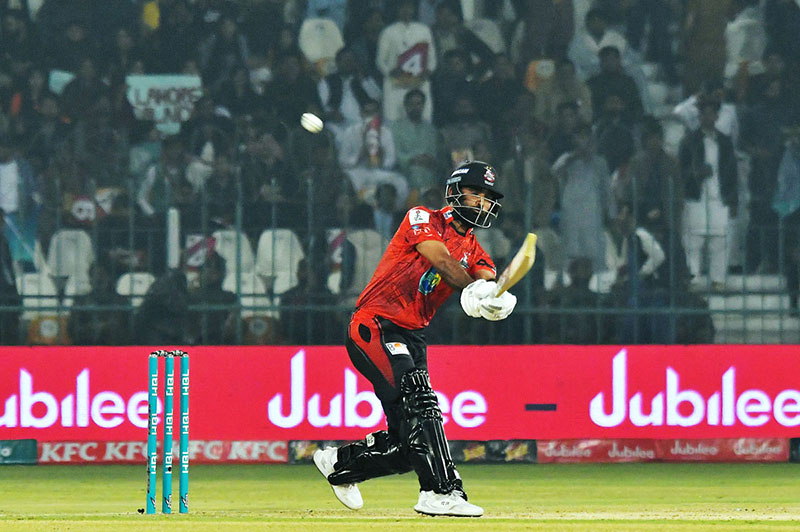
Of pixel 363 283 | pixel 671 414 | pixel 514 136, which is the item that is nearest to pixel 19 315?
pixel 363 283

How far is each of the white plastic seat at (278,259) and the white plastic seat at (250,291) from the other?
0.09 meters

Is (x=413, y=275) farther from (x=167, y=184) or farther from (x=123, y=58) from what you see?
(x=123, y=58)

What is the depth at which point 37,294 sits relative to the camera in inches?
423

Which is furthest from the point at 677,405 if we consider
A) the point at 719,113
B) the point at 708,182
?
the point at 719,113

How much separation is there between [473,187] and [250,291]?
508cm

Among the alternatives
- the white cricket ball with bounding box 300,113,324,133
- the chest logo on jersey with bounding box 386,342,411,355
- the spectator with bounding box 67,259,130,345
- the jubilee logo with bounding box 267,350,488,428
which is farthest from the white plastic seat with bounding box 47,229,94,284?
the chest logo on jersey with bounding box 386,342,411,355

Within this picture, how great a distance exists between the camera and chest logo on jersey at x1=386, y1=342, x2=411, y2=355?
624cm

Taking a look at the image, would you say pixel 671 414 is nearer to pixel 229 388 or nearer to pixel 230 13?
pixel 229 388

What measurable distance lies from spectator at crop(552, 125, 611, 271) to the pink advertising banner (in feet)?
4.20

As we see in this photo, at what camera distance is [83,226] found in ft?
36.0

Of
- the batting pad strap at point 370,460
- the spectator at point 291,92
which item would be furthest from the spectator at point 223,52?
the batting pad strap at point 370,460

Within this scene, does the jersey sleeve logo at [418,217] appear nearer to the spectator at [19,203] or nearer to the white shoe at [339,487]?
the white shoe at [339,487]

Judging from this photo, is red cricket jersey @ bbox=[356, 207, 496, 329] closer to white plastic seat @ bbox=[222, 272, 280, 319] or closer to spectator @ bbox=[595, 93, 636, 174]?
white plastic seat @ bbox=[222, 272, 280, 319]

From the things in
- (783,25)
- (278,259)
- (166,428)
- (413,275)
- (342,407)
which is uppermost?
(783,25)
